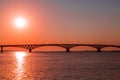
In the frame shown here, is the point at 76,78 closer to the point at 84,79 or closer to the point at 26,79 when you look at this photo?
the point at 84,79

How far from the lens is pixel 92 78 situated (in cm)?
6450

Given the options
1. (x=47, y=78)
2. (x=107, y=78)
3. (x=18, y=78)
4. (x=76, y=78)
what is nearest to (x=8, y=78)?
(x=18, y=78)

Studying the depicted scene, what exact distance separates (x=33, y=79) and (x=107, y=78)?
1186cm

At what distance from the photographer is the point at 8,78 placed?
6512cm

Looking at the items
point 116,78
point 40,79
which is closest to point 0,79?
point 40,79

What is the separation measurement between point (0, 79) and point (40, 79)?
627 cm

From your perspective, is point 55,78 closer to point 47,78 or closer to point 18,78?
point 47,78

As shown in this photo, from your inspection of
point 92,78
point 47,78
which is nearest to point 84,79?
point 92,78

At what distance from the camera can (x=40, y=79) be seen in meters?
63.5

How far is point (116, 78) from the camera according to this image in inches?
2557

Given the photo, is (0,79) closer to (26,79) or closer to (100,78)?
(26,79)

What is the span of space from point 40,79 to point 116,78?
12.2m

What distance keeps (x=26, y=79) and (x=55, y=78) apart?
4.77m

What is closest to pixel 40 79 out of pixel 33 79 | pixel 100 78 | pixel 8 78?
pixel 33 79
